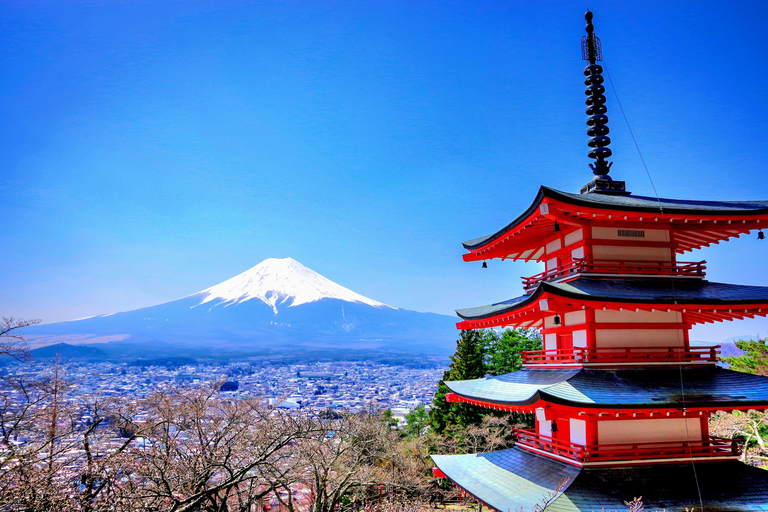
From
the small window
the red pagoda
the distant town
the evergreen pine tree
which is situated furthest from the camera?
the distant town

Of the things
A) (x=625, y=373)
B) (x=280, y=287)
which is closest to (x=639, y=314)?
(x=625, y=373)

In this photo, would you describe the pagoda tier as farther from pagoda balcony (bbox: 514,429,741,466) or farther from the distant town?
the distant town

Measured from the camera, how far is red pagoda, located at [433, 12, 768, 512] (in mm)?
8164

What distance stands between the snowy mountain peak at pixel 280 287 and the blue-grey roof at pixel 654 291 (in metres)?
144

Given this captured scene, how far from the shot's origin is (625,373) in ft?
29.9

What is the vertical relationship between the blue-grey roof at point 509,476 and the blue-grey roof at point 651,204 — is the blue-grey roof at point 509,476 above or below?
below

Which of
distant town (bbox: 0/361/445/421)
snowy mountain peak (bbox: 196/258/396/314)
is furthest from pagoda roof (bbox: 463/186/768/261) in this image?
snowy mountain peak (bbox: 196/258/396/314)

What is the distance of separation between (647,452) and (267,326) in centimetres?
13184

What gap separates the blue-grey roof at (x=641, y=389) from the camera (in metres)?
8.05

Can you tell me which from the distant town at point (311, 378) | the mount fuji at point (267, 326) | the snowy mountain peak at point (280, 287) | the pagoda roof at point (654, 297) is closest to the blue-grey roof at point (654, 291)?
the pagoda roof at point (654, 297)

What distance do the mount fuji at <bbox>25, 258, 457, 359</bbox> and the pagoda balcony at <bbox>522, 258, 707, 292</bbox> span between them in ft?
308

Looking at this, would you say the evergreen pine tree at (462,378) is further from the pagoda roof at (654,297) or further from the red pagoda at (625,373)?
the pagoda roof at (654,297)

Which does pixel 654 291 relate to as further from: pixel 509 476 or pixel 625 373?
pixel 509 476

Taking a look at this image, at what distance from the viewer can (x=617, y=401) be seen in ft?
26.5
